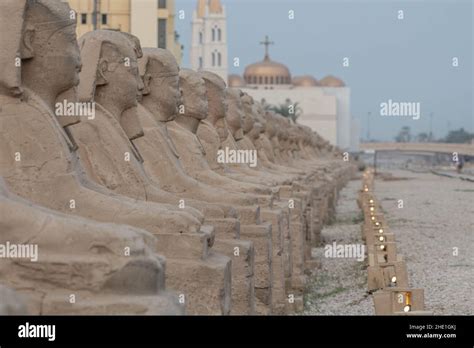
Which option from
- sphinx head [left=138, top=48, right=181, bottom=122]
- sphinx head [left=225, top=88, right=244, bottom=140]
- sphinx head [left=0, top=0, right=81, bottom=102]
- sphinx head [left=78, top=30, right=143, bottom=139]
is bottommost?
sphinx head [left=0, top=0, right=81, bottom=102]

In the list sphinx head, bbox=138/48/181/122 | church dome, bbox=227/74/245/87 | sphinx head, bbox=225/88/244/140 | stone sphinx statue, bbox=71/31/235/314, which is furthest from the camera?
church dome, bbox=227/74/245/87

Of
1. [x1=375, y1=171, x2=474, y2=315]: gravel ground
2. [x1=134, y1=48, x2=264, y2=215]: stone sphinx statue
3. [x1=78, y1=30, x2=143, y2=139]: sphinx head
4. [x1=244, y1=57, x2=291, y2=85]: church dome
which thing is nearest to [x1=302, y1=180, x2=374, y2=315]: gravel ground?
[x1=375, y1=171, x2=474, y2=315]: gravel ground

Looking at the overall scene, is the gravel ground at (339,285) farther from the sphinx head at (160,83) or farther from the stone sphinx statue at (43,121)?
the stone sphinx statue at (43,121)

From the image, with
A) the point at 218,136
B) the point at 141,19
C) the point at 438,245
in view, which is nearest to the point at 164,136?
the point at 218,136

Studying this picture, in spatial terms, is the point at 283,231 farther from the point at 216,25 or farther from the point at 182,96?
the point at 216,25

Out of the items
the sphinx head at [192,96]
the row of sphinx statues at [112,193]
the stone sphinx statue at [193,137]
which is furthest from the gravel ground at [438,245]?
the sphinx head at [192,96]

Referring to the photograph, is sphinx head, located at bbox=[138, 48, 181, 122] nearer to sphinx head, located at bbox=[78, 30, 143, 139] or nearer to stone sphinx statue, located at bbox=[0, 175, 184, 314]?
sphinx head, located at bbox=[78, 30, 143, 139]

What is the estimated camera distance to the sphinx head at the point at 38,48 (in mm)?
5969

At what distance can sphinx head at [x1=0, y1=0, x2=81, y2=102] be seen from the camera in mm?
5969

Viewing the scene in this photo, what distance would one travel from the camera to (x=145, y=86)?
9336mm

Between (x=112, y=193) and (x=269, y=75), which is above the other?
(x=269, y=75)

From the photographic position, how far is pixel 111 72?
26.1ft

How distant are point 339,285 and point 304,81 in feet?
297

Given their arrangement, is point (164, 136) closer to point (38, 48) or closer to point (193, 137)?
point (193, 137)
